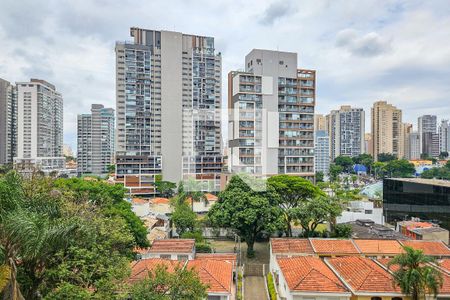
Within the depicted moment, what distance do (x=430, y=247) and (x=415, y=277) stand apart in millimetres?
8216

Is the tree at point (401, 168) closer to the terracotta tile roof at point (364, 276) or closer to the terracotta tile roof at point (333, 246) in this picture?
the terracotta tile roof at point (333, 246)

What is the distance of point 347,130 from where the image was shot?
88.7m

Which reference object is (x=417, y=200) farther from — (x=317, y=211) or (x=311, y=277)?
(x=311, y=277)

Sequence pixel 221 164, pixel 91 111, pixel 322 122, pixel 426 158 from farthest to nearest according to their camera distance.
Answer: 1. pixel 322 122
2. pixel 426 158
3. pixel 91 111
4. pixel 221 164

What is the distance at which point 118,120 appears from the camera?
1887 inches

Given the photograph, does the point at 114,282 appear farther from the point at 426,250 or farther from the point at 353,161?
the point at 353,161

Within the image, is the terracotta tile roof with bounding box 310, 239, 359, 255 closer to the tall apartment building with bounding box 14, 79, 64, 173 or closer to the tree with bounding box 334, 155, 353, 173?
the tall apartment building with bounding box 14, 79, 64, 173

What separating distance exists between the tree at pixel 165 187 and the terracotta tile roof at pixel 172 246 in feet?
88.8

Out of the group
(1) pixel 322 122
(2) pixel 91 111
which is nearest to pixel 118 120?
(2) pixel 91 111

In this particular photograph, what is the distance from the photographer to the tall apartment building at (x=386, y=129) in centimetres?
8550

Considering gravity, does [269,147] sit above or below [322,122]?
below

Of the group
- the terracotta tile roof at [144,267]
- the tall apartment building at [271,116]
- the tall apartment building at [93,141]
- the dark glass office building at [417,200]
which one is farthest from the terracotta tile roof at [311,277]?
the tall apartment building at [93,141]

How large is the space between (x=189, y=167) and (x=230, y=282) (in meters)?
35.7

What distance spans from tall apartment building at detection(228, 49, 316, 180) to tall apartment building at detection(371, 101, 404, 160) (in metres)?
60.1
